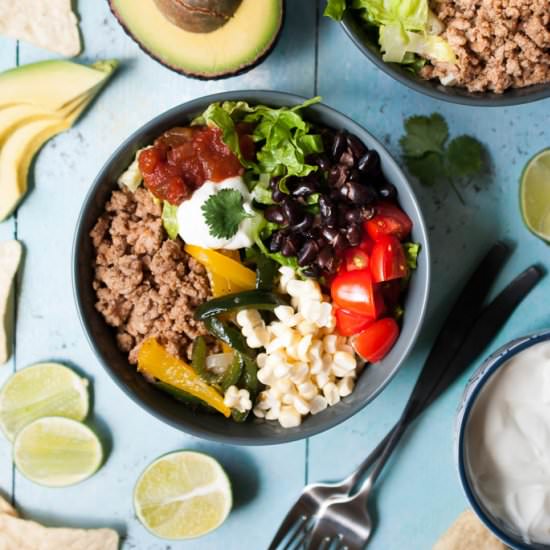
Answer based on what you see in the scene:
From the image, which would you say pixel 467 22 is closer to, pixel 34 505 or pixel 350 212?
pixel 350 212

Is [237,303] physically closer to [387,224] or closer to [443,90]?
[387,224]

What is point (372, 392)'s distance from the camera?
2227mm

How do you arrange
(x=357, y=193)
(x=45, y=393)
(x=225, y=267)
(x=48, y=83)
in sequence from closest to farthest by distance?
(x=357, y=193) → (x=225, y=267) → (x=48, y=83) → (x=45, y=393)

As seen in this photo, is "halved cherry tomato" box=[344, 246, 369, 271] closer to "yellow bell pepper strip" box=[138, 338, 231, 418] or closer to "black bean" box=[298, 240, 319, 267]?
"black bean" box=[298, 240, 319, 267]

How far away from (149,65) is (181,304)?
0.79 meters

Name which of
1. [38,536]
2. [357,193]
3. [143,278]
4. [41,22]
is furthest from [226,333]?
[41,22]

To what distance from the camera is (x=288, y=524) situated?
100 inches

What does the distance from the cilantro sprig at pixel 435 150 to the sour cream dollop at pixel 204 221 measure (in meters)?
0.56

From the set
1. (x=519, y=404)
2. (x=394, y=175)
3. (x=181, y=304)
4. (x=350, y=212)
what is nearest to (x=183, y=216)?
(x=181, y=304)

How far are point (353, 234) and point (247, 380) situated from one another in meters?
0.51

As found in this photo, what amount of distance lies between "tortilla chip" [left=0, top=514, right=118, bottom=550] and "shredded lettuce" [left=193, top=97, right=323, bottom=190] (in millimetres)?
1248

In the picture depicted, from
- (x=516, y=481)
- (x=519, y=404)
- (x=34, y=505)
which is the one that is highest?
(x=519, y=404)

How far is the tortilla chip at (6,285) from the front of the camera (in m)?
2.52

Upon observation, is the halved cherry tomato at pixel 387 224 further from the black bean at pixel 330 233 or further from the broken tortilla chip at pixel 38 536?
the broken tortilla chip at pixel 38 536
